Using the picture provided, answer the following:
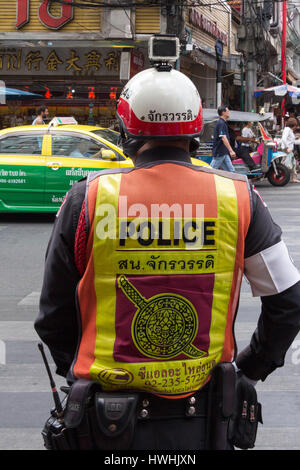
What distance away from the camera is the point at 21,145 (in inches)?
463

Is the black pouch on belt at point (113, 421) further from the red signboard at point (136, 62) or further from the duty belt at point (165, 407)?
the red signboard at point (136, 62)

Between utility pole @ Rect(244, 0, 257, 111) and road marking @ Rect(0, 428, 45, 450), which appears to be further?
utility pole @ Rect(244, 0, 257, 111)

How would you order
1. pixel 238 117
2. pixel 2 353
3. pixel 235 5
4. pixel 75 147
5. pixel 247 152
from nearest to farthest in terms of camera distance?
pixel 2 353 → pixel 75 147 → pixel 247 152 → pixel 238 117 → pixel 235 5

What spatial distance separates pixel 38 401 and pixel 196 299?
2689 millimetres

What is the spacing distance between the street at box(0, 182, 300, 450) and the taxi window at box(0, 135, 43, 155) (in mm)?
2701

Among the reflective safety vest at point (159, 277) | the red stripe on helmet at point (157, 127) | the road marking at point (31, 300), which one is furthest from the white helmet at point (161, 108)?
the road marking at point (31, 300)

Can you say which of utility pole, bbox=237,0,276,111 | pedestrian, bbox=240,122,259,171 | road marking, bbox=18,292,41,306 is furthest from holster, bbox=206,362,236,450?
utility pole, bbox=237,0,276,111

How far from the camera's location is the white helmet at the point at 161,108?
6.94ft

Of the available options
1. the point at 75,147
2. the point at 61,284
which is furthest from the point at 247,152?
the point at 61,284

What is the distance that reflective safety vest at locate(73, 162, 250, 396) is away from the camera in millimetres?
2006

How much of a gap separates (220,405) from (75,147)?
32.4 feet

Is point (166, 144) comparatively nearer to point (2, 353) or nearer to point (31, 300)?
point (2, 353)

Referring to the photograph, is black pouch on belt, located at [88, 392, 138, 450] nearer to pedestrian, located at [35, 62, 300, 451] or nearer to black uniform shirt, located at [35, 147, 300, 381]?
pedestrian, located at [35, 62, 300, 451]

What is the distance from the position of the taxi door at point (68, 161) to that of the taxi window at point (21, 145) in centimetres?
23
